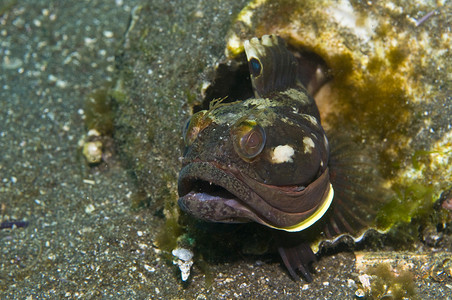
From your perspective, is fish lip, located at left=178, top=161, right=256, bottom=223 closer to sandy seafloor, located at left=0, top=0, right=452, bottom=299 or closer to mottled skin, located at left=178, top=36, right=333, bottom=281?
mottled skin, located at left=178, top=36, right=333, bottom=281

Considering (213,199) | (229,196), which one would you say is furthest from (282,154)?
(213,199)

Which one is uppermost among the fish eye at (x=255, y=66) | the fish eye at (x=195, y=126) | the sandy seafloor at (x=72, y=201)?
the fish eye at (x=255, y=66)

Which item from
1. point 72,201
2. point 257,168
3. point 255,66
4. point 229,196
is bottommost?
point 72,201

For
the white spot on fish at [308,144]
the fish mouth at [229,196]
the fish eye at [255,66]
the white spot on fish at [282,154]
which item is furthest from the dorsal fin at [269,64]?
the fish mouth at [229,196]

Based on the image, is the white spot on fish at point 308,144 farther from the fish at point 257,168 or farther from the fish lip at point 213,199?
the fish lip at point 213,199

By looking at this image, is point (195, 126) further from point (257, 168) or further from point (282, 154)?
point (282, 154)

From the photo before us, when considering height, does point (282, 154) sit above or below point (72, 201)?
above

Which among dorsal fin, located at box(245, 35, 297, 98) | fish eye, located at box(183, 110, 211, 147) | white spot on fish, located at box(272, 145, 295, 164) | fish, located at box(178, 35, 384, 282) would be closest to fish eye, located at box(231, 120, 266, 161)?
fish, located at box(178, 35, 384, 282)
